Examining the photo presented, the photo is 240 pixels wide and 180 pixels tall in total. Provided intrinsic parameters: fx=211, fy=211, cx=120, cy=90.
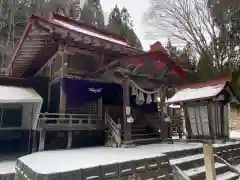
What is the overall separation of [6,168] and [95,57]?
6.34 m

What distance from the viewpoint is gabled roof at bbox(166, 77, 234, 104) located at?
8.45m

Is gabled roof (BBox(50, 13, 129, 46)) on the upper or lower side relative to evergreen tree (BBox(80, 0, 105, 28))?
lower

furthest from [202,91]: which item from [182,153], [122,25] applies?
[122,25]

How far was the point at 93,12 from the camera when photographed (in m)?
36.9

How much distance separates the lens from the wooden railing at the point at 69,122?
8375 mm

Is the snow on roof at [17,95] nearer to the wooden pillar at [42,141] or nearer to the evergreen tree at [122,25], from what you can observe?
the wooden pillar at [42,141]

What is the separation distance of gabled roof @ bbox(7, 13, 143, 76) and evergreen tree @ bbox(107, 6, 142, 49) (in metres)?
18.2

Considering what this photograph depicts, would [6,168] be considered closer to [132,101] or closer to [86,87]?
[86,87]

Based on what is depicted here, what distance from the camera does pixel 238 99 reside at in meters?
9.08

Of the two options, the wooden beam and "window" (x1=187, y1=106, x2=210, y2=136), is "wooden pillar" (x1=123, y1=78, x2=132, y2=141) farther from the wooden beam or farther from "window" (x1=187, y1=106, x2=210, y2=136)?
the wooden beam

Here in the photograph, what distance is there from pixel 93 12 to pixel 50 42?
29.8 metres

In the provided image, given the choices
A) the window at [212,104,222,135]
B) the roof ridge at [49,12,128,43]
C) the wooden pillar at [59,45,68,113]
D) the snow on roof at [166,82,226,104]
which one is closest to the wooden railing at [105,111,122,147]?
the wooden pillar at [59,45,68,113]

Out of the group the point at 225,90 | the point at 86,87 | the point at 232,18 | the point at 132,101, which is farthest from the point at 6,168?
the point at 232,18

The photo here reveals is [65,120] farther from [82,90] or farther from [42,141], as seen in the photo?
[82,90]
